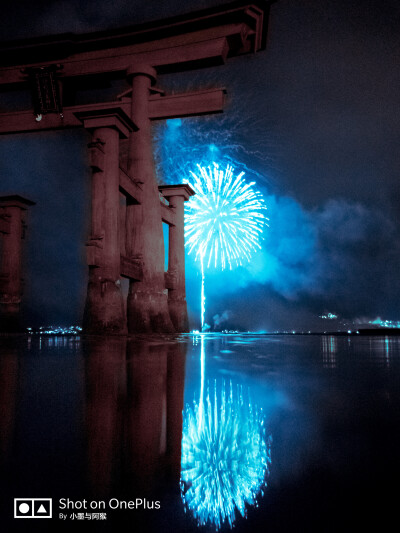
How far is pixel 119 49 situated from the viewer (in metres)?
14.3

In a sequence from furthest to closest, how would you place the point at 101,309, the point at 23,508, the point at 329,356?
1. the point at 101,309
2. the point at 329,356
3. the point at 23,508

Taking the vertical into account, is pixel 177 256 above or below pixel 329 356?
above

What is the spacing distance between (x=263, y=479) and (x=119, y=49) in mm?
16185

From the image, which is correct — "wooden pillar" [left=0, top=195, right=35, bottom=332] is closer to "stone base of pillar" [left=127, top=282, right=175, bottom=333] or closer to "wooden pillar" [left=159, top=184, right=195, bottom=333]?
"wooden pillar" [left=159, top=184, right=195, bottom=333]

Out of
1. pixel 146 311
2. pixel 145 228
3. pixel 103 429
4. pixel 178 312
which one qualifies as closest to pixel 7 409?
pixel 103 429

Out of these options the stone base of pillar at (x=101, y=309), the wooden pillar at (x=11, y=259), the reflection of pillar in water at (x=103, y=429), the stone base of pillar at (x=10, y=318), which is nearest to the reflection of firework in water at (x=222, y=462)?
the reflection of pillar in water at (x=103, y=429)

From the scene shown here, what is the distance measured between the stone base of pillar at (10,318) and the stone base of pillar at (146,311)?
7.12 m

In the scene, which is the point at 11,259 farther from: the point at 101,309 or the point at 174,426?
the point at 174,426

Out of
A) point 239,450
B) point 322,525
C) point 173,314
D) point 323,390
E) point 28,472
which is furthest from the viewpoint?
point 173,314

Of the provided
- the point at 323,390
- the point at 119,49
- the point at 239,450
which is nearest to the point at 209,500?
the point at 239,450

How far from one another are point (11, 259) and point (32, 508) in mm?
20153

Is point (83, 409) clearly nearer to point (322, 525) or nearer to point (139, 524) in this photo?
point (139, 524)

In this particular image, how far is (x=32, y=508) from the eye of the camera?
50cm

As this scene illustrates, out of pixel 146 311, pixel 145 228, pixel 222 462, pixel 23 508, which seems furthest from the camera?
pixel 145 228
